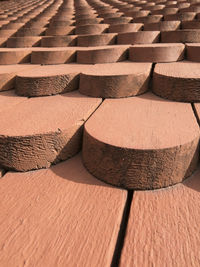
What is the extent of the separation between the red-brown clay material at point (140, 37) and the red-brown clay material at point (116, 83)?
51 centimetres

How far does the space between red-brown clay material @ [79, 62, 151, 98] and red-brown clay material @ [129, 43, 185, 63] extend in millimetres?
205

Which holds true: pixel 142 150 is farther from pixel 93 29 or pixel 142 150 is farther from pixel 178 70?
pixel 93 29

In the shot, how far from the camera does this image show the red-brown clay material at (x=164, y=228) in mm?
384

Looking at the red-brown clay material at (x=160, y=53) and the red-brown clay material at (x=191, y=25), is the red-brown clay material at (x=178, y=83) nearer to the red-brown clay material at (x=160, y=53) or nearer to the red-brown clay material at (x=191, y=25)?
the red-brown clay material at (x=160, y=53)

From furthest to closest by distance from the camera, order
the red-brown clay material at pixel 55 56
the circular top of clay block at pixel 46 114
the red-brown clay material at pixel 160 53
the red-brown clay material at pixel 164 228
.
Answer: the red-brown clay material at pixel 55 56
the red-brown clay material at pixel 160 53
the circular top of clay block at pixel 46 114
the red-brown clay material at pixel 164 228

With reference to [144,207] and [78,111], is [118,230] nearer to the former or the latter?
[144,207]

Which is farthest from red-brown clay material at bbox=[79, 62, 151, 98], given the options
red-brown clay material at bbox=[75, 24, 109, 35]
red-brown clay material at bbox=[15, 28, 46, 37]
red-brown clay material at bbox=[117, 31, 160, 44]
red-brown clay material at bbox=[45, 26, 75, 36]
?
red-brown clay material at bbox=[15, 28, 46, 37]

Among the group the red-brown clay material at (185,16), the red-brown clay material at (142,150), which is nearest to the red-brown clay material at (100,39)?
the red-brown clay material at (185,16)

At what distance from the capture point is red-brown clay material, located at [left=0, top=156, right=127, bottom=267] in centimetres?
40

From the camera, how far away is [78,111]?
28.2 inches

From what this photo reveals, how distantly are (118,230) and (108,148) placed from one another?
183 millimetres

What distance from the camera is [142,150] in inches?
19.1

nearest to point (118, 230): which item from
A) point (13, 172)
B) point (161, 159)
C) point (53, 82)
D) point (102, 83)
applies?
point (161, 159)

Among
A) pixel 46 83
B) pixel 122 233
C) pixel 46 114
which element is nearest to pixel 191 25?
pixel 46 83
